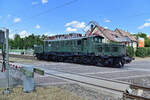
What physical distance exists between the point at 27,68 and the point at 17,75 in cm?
226

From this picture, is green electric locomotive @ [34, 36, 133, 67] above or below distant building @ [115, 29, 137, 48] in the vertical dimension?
below

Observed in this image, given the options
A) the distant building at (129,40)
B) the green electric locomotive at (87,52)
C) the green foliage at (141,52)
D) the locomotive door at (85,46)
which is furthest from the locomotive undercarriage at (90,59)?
the green foliage at (141,52)

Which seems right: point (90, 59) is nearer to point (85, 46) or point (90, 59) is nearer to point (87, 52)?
point (87, 52)

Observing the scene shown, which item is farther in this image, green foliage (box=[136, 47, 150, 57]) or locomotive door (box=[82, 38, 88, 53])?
green foliage (box=[136, 47, 150, 57])

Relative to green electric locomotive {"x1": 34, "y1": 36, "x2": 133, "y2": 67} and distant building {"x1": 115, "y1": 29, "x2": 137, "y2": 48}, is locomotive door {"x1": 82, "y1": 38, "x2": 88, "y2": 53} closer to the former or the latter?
green electric locomotive {"x1": 34, "y1": 36, "x2": 133, "y2": 67}

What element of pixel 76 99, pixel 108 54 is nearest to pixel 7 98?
pixel 76 99

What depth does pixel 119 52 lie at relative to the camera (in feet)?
46.6

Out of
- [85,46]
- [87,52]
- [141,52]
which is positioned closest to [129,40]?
[141,52]

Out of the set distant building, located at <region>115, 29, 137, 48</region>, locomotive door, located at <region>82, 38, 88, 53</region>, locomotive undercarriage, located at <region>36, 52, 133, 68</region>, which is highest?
distant building, located at <region>115, 29, 137, 48</region>

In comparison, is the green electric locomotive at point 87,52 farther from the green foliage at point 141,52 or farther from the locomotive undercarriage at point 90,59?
the green foliage at point 141,52

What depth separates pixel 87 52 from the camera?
16.4 m

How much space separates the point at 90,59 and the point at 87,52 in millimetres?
871

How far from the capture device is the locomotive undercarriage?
14289mm

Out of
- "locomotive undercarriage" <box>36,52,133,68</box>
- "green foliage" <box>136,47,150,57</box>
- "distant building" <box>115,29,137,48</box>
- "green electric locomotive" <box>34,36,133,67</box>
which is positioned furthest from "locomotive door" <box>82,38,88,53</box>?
"green foliage" <box>136,47,150,57</box>
